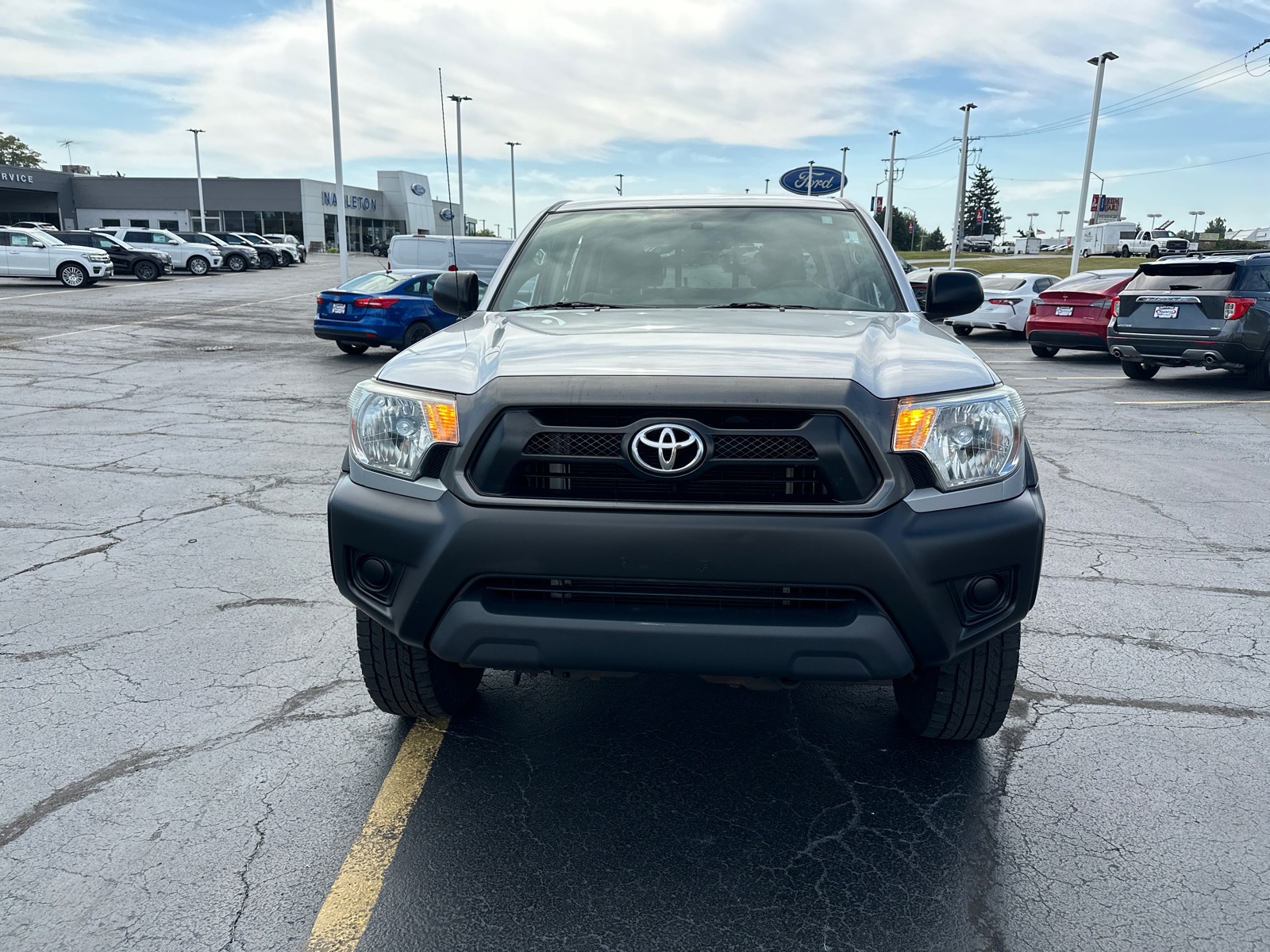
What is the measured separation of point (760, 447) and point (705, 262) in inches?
64.0

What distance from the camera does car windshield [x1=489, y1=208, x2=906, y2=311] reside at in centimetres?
380

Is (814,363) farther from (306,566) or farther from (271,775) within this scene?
(306,566)

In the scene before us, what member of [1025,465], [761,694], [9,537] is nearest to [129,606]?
[9,537]

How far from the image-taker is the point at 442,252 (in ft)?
69.3

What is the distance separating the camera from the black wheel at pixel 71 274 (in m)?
31.7

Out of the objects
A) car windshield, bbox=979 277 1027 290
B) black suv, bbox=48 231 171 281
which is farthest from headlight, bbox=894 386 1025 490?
→ black suv, bbox=48 231 171 281

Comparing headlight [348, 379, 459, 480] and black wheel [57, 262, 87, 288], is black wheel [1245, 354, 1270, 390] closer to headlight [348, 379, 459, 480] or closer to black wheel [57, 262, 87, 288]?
headlight [348, 379, 459, 480]

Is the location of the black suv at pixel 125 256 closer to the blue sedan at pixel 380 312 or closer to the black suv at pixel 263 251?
the black suv at pixel 263 251

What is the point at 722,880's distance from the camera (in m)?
2.56

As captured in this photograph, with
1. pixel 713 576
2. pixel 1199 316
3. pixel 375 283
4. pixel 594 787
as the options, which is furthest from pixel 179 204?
pixel 713 576

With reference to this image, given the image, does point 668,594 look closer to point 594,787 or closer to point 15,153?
point 594,787

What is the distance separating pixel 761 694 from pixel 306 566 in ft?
8.75

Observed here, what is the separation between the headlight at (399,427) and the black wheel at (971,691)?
60.0 inches

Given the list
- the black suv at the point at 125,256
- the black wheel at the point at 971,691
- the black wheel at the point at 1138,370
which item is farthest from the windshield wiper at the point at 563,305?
the black suv at the point at 125,256
